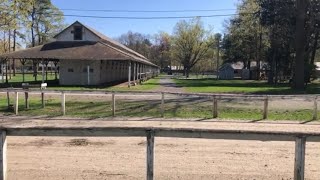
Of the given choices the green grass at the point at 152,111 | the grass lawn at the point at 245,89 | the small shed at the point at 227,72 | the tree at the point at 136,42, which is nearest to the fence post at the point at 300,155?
the green grass at the point at 152,111

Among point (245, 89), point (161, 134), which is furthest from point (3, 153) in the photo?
point (245, 89)

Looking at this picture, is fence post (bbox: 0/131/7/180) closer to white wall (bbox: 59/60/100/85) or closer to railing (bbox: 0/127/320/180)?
railing (bbox: 0/127/320/180)

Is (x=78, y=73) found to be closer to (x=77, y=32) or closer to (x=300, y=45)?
(x=77, y=32)

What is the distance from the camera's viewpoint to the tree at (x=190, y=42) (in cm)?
9475

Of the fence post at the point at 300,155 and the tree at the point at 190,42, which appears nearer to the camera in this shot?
the fence post at the point at 300,155

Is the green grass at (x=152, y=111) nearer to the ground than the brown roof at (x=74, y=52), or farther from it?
nearer to the ground

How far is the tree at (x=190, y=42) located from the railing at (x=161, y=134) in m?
88.3

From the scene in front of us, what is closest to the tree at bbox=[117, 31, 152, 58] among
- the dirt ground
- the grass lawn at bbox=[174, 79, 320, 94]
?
the grass lawn at bbox=[174, 79, 320, 94]

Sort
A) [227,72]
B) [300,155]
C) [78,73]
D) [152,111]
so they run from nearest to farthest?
[300,155] < [152,111] < [78,73] < [227,72]

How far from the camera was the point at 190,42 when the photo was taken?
9569 centimetres

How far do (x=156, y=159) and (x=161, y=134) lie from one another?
A: 8.50 feet

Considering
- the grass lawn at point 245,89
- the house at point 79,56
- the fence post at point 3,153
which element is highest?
the house at point 79,56

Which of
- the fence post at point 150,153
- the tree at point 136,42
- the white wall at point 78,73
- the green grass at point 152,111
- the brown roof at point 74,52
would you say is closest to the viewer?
the fence post at point 150,153

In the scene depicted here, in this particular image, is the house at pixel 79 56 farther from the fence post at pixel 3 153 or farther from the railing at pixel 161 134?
the fence post at pixel 3 153
